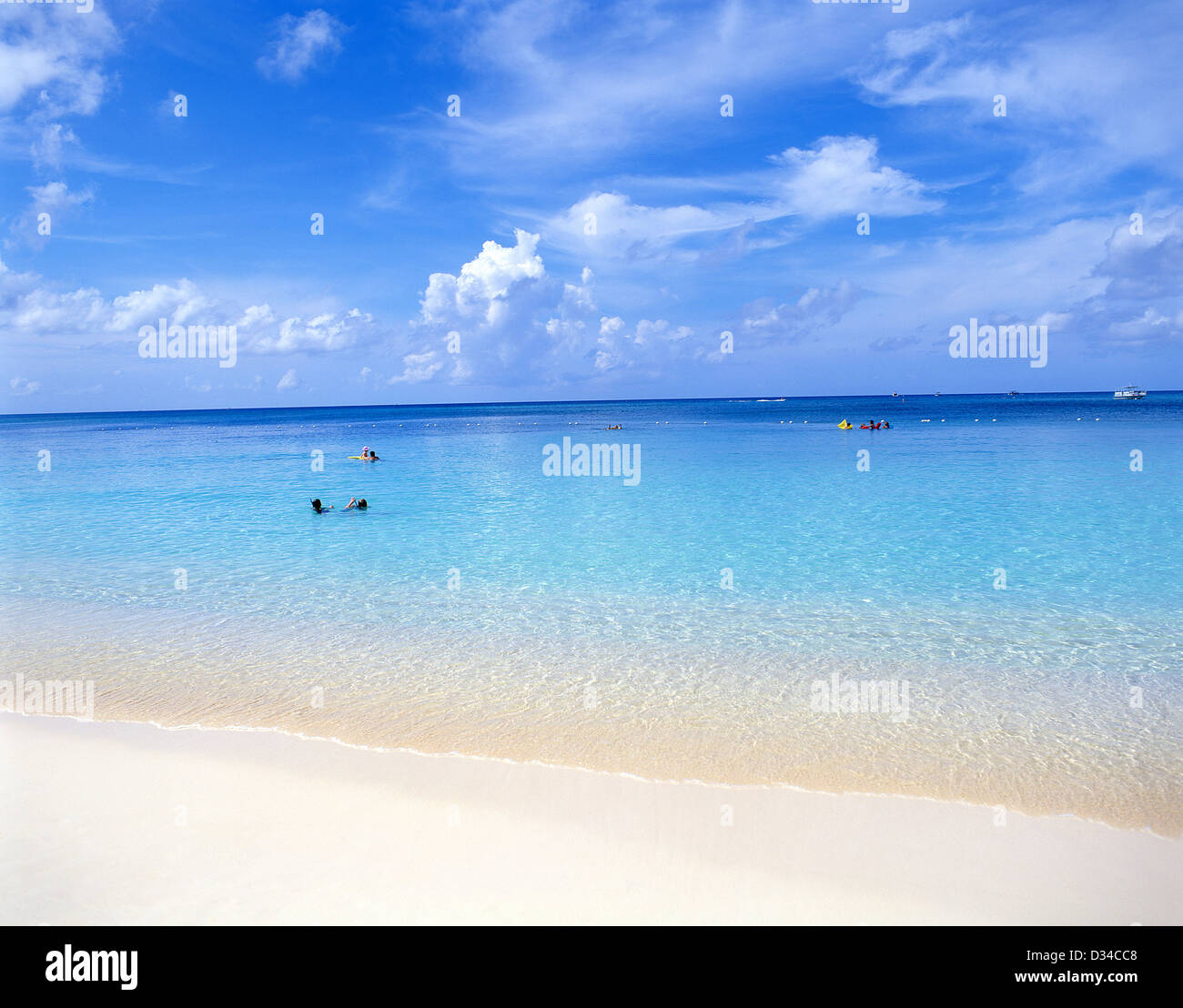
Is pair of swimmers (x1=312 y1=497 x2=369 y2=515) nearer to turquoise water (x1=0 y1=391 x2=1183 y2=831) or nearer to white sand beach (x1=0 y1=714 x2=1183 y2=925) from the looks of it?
turquoise water (x1=0 y1=391 x2=1183 y2=831)

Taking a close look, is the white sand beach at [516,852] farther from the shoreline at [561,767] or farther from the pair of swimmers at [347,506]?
the pair of swimmers at [347,506]

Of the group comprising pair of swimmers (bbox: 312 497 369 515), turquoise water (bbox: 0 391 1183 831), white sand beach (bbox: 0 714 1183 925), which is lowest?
white sand beach (bbox: 0 714 1183 925)

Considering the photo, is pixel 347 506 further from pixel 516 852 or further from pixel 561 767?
A: pixel 516 852

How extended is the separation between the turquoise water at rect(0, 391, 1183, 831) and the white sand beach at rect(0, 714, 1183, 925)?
64cm

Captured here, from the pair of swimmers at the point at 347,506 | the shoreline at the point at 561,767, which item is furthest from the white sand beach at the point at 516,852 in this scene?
the pair of swimmers at the point at 347,506

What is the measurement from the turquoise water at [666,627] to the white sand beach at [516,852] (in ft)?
2.09

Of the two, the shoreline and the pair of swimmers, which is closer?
the shoreline

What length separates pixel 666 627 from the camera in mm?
11773

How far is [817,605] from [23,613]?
1423 cm

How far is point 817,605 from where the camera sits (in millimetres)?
12773

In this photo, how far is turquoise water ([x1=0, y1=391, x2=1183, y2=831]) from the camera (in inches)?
299

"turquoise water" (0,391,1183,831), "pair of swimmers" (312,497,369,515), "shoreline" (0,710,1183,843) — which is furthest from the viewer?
"pair of swimmers" (312,497,369,515)

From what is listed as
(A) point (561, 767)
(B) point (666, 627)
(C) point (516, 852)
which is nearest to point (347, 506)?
(B) point (666, 627)

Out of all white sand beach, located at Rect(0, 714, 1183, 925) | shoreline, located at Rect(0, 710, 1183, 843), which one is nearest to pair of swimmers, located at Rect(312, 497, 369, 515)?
shoreline, located at Rect(0, 710, 1183, 843)
